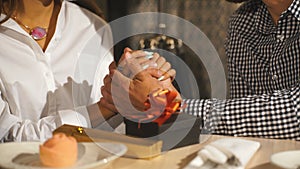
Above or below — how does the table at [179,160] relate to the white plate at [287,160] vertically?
below

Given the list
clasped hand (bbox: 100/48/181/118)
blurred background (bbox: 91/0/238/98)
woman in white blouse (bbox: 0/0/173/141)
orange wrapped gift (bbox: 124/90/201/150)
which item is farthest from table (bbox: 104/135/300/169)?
blurred background (bbox: 91/0/238/98)

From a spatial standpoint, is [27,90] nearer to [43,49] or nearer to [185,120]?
[43,49]

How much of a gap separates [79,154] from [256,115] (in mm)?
553

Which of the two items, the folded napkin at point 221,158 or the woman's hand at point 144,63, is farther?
the woman's hand at point 144,63

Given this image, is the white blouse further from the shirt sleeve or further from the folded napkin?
the folded napkin

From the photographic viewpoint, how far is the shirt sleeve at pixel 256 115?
125 cm

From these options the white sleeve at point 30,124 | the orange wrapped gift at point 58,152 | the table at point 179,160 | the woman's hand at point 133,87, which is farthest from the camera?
the white sleeve at point 30,124

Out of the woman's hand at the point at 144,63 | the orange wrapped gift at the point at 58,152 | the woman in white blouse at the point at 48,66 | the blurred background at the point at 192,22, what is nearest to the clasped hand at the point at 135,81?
the woman's hand at the point at 144,63

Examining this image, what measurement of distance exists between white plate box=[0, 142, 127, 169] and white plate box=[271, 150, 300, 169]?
0.28 metres

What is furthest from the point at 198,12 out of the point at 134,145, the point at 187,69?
the point at 134,145

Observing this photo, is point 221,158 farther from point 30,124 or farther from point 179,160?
point 30,124

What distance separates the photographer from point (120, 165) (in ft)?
3.08

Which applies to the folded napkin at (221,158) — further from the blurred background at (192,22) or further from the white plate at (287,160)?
the blurred background at (192,22)

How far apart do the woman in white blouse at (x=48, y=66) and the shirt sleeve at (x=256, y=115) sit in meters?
0.29
